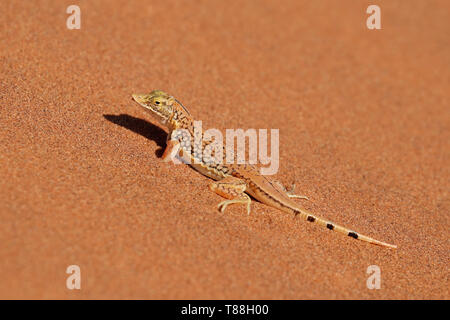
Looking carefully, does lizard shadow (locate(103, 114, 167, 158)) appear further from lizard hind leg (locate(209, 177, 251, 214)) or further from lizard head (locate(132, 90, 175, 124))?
lizard hind leg (locate(209, 177, 251, 214))

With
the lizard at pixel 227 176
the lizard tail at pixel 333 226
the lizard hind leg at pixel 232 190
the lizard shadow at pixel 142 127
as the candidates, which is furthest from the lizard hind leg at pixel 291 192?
the lizard shadow at pixel 142 127

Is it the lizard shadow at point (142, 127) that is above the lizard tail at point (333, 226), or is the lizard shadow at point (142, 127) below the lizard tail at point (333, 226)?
above

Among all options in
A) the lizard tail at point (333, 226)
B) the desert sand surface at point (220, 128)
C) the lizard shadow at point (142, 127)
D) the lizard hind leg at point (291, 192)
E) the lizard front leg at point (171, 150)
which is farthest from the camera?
the lizard shadow at point (142, 127)

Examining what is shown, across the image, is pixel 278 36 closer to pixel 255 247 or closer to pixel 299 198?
pixel 299 198

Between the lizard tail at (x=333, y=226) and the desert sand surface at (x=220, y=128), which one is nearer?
the desert sand surface at (x=220, y=128)

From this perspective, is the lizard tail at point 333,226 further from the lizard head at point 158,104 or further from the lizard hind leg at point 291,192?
the lizard head at point 158,104

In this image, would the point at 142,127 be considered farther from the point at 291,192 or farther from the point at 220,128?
the point at 291,192
